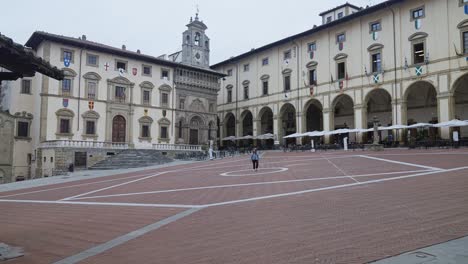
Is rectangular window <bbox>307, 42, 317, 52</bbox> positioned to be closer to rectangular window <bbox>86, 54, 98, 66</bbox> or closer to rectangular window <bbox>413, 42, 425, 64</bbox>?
rectangular window <bbox>413, 42, 425, 64</bbox>

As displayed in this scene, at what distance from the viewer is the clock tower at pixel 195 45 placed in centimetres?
5609

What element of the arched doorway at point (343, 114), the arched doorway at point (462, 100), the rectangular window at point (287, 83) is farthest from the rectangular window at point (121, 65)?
the arched doorway at point (462, 100)

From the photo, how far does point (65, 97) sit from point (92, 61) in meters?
4.96

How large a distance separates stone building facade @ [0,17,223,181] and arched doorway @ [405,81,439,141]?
24.1m

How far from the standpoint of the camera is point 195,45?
56.8 meters

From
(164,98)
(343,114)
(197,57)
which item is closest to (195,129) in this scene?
(164,98)

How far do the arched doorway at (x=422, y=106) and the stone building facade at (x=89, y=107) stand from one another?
24.1 m

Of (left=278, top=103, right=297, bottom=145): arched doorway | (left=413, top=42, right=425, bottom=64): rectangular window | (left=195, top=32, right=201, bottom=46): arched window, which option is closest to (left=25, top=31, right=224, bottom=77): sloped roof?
(left=195, top=32, right=201, bottom=46): arched window

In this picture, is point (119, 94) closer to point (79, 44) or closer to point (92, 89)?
point (92, 89)

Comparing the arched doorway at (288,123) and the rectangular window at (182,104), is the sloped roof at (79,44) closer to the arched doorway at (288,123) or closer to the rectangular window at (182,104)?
the rectangular window at (182,104)

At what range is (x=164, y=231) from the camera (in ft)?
24.5

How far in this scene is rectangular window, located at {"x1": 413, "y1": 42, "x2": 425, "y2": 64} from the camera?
35.1m

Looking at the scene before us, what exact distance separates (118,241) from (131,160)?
28731 millimetres

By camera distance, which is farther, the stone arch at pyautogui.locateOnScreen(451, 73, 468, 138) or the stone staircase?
the stone arch at pyautogui.locateOnScreen(451, 73, 468, 138)
